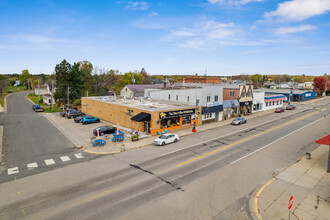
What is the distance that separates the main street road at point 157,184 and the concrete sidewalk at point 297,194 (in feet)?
2.63

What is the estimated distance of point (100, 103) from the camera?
4491cm

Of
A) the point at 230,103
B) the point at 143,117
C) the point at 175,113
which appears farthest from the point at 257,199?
the point at 230,103

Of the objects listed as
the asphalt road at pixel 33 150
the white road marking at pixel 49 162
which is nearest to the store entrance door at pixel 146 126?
the asphalt road at pixel 33 150

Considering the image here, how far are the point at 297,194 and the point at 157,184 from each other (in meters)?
10.1

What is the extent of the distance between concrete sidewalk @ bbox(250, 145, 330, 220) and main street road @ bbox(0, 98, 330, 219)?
0.80 meters

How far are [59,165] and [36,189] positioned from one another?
477 centimetres

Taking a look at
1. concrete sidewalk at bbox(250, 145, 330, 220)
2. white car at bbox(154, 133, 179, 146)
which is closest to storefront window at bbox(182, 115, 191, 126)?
white car at bbox(154, 133, 179, 146)

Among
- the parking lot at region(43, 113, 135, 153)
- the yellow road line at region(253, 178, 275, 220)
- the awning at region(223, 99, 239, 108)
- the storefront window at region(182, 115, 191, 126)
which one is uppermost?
the awning at region(223, 99, 239, 108)

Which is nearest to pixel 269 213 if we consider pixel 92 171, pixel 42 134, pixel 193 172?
pixel 193 172

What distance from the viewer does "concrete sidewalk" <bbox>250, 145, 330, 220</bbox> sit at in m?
12.5

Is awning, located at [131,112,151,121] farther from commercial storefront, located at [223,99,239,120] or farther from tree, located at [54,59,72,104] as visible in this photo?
tree, located at [54,59,72,104]

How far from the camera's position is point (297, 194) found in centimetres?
1465

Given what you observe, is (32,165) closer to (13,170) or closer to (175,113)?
(13,170)

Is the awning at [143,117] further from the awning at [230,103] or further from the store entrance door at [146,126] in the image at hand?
the awning at [230,103]
